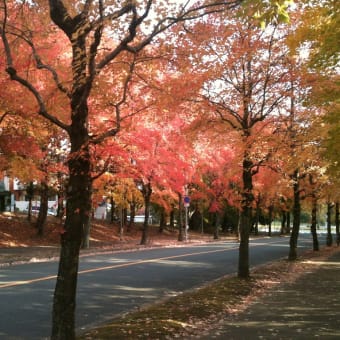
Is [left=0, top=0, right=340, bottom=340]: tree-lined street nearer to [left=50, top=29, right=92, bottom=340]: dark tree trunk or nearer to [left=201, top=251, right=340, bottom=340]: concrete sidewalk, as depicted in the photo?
[left=50, top=29, right=92, bottom=340]: dark tree trunk

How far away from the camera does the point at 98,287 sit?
1218cm

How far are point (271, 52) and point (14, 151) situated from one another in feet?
38.7

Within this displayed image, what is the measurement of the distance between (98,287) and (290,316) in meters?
5.46

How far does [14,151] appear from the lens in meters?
19.3

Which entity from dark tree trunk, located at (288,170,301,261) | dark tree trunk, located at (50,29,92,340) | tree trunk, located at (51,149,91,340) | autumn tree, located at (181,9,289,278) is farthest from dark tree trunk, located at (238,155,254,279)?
tree trunk, located at (51,149,91,340)

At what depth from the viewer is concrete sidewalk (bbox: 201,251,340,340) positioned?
7.43 metres

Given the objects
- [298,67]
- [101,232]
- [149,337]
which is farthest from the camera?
[101,232]

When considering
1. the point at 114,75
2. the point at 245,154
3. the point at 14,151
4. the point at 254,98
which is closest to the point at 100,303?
the point at 114,75

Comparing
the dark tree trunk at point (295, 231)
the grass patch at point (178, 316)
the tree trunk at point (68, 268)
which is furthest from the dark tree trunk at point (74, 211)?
the dark tree trunk at point (295, 231)

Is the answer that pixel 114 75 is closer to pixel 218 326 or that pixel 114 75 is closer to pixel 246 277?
pixel 218 326

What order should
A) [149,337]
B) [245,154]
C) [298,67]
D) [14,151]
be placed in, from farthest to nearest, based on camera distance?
A: [14,151] → [245,154] → [298,67] → [149,337]

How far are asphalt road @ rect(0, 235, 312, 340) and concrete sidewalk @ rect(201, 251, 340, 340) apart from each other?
246cm

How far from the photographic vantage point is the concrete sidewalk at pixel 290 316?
7434 millimetres

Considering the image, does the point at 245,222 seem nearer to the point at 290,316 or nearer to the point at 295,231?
the point at 290,316
